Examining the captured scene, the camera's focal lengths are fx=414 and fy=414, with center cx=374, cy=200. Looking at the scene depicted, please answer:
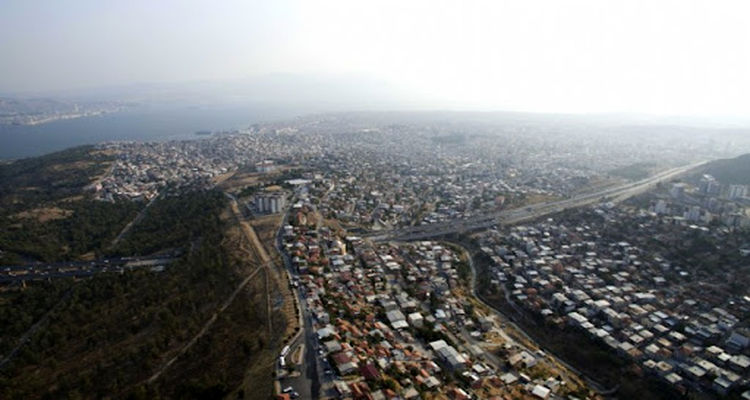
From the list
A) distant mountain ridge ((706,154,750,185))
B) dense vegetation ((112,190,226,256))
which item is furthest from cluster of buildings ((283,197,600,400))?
distant mountain ridge ((706,154,750,185))

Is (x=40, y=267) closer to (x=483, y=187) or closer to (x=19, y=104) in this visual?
(x=483, y=187)

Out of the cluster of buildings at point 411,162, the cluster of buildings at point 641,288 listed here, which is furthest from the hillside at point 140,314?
the cluster of buildings at point 641,288

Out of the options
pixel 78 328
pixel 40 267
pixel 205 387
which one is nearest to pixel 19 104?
pixel 40 267

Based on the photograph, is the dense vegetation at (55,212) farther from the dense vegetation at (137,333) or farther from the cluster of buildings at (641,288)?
the cluster of buildings at (641,288)

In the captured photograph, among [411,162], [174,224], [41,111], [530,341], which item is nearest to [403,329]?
[530,341]

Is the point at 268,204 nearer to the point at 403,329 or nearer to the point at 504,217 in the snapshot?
the point at 403,329

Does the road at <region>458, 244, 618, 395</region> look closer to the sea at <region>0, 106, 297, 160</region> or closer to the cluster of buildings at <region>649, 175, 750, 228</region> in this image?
the cluster of buildings at <region>649, 175, 750, 228</region>
